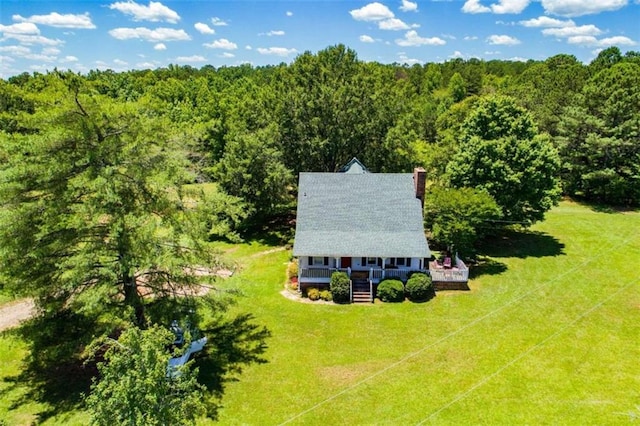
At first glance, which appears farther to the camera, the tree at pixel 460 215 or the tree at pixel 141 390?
the tree at pixel 460 215

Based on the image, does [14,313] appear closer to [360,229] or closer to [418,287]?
[360,229]

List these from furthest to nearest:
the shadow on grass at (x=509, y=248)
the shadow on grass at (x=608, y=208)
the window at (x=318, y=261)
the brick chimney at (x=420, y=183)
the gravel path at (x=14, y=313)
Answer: the shadow on grass at (x=608, y=208), the shadow on grass at (x=509, y=248), the brick chimney at (x=420, y=183), the window at (x=318, y=261), the gravel path at (x=14, y=313)

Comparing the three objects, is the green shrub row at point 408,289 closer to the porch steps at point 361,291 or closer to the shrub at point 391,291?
the shrub at point 391,291

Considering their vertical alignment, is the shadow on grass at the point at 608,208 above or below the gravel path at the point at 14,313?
above

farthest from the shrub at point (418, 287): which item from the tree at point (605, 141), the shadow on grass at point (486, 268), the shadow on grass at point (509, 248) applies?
the tree at point (605, 141)

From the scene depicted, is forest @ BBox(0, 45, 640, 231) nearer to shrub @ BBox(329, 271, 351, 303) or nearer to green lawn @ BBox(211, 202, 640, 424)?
green lawn @ BBox(211, 202, 640, 424)

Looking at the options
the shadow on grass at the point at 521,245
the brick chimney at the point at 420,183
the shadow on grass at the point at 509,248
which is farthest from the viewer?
the shadow on grass at the point at 521,245
